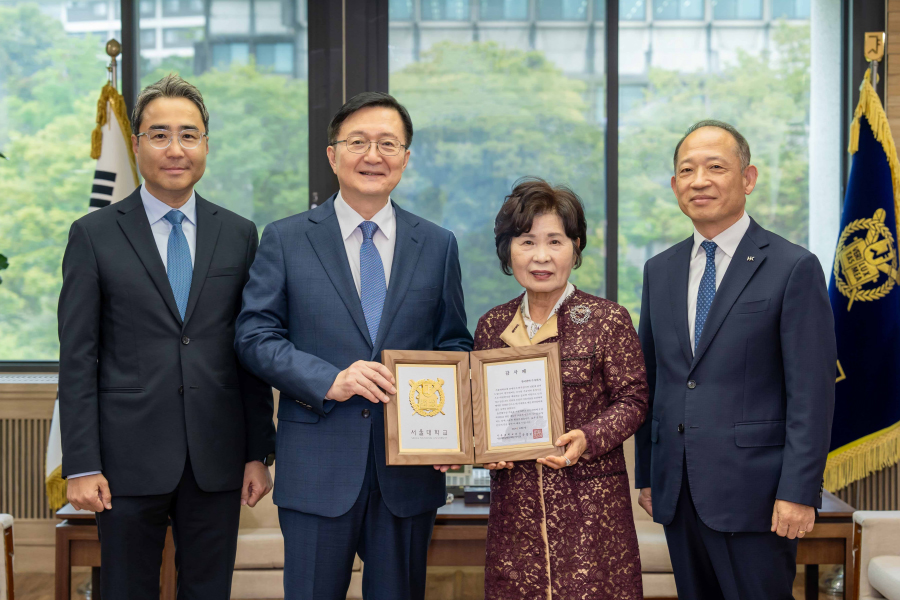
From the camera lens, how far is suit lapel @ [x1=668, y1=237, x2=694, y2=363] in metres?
1.90

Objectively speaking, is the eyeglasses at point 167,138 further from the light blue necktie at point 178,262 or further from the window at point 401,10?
the window at point 401,10

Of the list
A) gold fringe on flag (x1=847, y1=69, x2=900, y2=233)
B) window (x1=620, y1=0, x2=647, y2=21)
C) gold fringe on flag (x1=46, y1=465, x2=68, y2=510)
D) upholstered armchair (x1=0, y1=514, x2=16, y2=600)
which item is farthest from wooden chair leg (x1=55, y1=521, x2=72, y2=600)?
gold fringe on flag (x1=847, y1=69, x2=900, y2=233)

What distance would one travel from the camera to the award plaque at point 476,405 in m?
1.69

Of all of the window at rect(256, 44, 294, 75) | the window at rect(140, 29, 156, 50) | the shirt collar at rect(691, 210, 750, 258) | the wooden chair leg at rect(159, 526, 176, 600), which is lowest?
the wooden chair leg at rect(159, 526, 176, 600)

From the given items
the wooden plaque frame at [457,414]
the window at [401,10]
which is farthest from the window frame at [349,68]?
the wooden plaque frame at [457,414]

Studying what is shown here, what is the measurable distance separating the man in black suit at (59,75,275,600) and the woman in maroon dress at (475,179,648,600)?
2.27ft

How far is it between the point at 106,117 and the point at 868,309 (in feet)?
12.0

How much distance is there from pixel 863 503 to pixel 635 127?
88.5 inches

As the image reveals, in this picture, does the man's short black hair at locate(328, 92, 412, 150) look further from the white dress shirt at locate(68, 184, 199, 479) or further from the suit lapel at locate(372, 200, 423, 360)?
the white dress shirt at locate(68, 184, 199, 479)

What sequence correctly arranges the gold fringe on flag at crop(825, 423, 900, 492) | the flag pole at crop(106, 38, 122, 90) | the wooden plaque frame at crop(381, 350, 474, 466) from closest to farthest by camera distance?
1. the wooden plaque frame at crop(381, 350, 474, 466)
2. the gold fringe on flag at crop(825, 423, 900, 492)
3. the flag pole at crop(106, 38, 122, 90)

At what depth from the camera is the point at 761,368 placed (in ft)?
5.98

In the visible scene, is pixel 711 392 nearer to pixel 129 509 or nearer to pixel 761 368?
pixel 761 368

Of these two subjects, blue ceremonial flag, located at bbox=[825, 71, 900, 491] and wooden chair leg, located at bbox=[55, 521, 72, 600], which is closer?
wooden chair leg, located at bbox=[55, 521, 72, 600]

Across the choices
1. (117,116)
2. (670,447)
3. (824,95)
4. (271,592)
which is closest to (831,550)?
(670,447)
